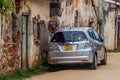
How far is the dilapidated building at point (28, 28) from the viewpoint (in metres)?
16.6

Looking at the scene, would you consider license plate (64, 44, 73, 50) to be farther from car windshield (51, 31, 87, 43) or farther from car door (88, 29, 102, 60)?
car door (88, 29, 102, 60)

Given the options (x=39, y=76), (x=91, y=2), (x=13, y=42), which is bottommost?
(x=39, y=76)

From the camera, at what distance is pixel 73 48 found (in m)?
18.5

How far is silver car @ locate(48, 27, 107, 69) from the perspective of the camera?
725 inches

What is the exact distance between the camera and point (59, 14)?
23.3 meters

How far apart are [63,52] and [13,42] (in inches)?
88.3

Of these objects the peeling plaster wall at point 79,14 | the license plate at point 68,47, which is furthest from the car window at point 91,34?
the peeling plaster wall at point 79,14

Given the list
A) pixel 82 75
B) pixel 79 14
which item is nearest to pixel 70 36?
pixel 82 75

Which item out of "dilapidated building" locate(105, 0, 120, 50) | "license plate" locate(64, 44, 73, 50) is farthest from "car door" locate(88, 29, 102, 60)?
"dilapidated building" locate(105, 0, 120, 50)

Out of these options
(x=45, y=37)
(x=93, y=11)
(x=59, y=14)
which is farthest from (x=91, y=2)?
(x=45, y=37)

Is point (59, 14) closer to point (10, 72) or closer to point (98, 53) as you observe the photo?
point (98, 53)

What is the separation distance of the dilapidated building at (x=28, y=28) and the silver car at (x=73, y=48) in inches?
42.0

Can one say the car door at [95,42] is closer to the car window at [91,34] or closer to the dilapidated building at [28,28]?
the car window at [91,34]

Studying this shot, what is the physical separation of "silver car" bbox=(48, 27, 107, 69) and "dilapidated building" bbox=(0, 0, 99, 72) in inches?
42.0
